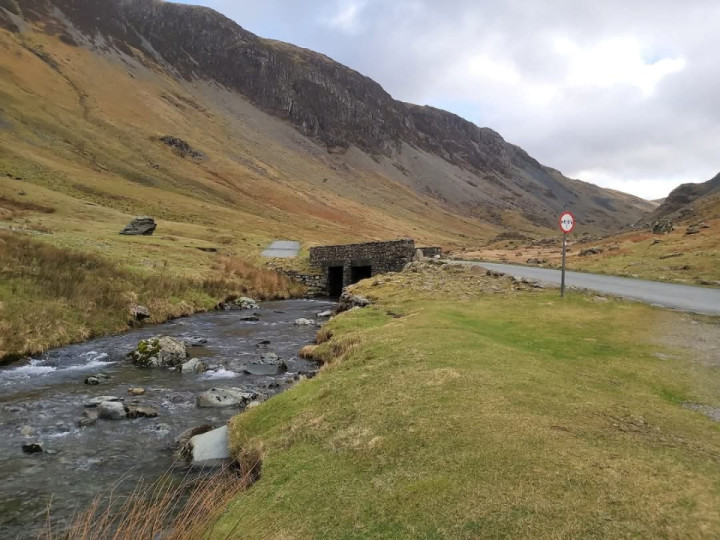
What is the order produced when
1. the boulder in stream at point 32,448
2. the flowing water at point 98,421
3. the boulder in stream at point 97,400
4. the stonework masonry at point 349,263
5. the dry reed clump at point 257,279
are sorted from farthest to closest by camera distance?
the stonework masonry at point 349,263
the dry reed clump at point 257,279
the boulder in stream at point 97,400
the boulder in stream at point 32,448
the flowing water at point 98,421

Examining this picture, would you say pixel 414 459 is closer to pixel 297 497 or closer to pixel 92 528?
pixel 297 497

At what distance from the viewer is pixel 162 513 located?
7793 mm

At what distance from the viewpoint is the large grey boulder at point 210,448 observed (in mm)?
11977

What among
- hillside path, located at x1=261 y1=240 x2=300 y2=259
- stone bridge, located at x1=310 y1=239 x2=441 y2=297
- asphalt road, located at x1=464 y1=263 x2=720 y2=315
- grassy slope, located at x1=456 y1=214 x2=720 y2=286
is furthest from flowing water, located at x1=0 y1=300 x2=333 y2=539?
hillside path, located at x1=261 y1=240 x2=300 y2=259

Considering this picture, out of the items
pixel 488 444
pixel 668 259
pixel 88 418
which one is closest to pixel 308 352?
pixel 88 418

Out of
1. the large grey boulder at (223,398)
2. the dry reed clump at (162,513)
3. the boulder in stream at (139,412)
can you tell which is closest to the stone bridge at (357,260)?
the large grey boulder at (223,398)

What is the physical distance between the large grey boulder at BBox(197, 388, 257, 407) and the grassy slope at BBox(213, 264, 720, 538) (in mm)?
4081

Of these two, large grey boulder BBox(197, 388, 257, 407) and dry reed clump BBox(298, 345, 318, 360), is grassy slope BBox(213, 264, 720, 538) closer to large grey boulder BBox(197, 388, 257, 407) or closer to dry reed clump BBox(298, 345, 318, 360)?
large grey boulder BBox(197, 388, 257, 407)

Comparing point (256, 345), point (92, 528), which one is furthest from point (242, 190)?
point (92, 528)

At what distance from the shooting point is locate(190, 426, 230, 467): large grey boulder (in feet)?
39.3

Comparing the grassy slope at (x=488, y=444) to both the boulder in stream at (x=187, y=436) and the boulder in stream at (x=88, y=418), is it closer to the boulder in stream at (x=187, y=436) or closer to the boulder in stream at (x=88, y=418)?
the boulder in stream at (x=187, y=436)

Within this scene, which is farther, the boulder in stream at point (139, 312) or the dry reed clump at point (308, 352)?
the boulder in stream at point (139, 312)

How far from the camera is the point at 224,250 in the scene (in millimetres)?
59656

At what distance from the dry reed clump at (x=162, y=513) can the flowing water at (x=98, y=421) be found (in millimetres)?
796
